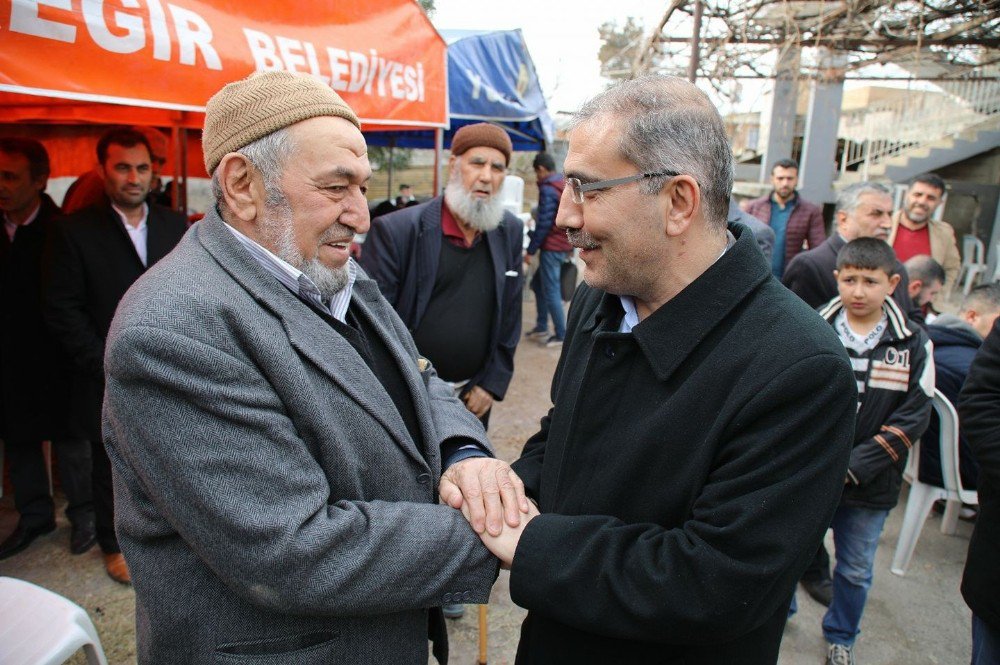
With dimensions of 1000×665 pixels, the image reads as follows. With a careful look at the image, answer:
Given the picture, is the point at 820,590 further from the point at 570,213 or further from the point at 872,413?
the point at 570,213

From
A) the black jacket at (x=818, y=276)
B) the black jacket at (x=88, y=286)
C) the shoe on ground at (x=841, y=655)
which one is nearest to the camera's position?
the shoe on ground at (x=841, y=655)

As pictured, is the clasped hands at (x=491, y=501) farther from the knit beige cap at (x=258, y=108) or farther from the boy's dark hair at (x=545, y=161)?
the boy's dark hair at (x=545, y=161)

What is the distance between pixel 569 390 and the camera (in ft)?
5.13

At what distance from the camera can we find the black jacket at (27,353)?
3.40 meters

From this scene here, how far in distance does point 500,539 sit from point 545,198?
6600 millimetres

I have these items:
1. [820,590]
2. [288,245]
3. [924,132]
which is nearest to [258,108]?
[288,245]

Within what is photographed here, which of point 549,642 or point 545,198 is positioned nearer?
point 549,642

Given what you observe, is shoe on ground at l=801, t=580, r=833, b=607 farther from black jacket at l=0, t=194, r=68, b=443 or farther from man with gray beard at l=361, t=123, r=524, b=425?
black jacket at l=0, t=194, r=68, b=443

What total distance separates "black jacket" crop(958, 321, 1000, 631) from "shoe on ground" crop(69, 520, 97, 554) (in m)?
3.98

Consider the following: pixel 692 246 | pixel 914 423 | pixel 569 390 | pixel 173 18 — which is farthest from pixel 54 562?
pixel 914 423

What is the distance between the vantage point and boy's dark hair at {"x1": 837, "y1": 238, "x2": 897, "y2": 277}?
2857 mm

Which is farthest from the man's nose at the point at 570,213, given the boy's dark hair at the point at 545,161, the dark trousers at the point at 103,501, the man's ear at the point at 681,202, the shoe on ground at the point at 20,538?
the boy's dark hair at the point at 545,161

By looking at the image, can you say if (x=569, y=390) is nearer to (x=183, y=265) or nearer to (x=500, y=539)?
(x=500, y=539)

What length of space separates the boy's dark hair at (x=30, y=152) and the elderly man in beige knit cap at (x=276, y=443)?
2847mm
